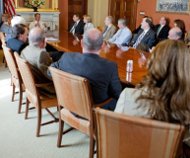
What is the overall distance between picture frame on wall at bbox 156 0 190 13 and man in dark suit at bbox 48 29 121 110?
16.1ft

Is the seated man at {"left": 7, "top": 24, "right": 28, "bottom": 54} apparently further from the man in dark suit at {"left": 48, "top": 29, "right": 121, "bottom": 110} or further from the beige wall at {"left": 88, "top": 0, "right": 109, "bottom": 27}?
the beige wall at {"left": 88, "top": 0, "right": 109, "bottom": 27}

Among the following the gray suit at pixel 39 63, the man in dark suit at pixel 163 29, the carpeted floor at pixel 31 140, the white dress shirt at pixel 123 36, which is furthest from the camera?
the man in dark suit at pixel 163 29

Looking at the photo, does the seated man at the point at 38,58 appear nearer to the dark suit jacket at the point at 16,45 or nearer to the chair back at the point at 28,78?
the chair back at the point at 28,78

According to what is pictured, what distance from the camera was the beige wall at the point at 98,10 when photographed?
968 centimetres

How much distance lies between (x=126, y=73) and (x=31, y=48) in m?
1.12

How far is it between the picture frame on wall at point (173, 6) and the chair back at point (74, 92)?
524cm

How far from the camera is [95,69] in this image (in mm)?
2160

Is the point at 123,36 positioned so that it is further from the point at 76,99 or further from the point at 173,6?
the point at 76,99

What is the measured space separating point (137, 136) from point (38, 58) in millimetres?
1821

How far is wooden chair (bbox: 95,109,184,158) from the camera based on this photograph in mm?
1344

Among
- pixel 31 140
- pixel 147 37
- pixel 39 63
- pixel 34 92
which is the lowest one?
pixel 31 140

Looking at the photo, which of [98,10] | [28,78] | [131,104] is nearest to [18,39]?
[28,78]

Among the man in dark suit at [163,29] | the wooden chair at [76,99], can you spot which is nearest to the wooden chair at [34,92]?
the wooden chair at [76,99]

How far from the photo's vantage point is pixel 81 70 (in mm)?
2193
